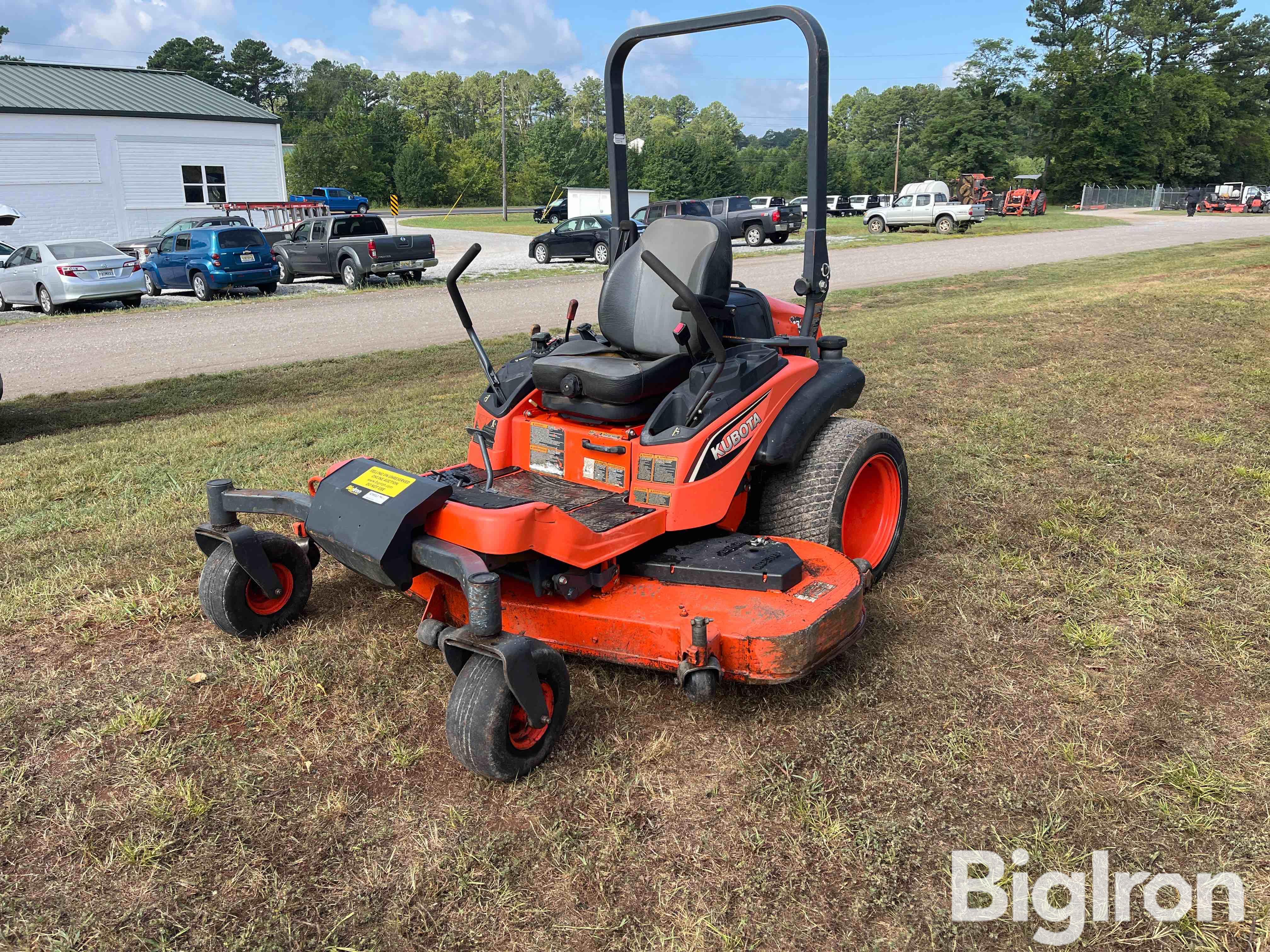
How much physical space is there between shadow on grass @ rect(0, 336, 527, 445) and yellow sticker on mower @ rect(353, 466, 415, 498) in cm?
586

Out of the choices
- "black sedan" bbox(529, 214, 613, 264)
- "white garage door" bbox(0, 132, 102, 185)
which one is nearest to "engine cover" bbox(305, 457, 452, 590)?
"black sedan" bbox(529, 214, 613, 264)

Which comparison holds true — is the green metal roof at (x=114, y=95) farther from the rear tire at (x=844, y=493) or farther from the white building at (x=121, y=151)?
the rear tire at (x=844, y=493)

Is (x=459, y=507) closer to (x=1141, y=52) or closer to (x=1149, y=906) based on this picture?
(x=1149, y=906)

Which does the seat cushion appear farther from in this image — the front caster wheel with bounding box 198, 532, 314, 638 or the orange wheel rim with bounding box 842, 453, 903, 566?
the front caster wheel with bounding box 198, 532, 314, 638

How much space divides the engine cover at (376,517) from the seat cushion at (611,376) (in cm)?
85

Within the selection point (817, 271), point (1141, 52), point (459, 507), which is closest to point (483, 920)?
point (459, 507)

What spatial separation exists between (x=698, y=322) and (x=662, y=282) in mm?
597

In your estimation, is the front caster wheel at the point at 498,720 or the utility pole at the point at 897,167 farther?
the utility pole at the point at 897,167

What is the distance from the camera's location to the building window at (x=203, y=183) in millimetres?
39969

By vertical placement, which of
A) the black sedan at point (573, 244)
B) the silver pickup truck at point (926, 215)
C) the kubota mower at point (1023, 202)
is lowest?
the black sedan at point (573, 244)

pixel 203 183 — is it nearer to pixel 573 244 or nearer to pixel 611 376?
pixel 573 244

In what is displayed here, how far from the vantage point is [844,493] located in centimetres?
423

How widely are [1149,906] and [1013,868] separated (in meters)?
0.34


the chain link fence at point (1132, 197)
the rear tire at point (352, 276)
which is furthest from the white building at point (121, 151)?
the chain link fence at point (1132, 197)
